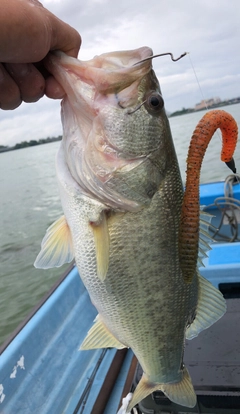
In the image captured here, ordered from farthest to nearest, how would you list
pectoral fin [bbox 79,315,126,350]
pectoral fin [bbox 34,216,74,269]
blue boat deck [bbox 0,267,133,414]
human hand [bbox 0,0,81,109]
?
1. blue boat deck [bbox 0,267,133,414]
2. pectoral fin [bbox 79,315,126,350]
3. pectoral fin [bbox 34,216,74,269]
4. human hand [bbox 0,0,81,109]

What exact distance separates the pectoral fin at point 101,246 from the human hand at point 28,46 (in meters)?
0.53

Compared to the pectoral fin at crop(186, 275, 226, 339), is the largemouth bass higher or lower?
higher

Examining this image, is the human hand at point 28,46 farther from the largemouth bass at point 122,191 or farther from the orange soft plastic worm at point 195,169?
the orange soft plastic worm at point 195,169

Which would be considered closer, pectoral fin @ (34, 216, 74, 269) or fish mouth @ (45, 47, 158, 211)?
fish mouth @ (45, 47, 158, 211)

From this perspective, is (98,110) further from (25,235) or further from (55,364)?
(25,235)

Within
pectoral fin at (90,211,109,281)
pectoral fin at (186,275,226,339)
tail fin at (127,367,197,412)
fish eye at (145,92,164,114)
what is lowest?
tail fin at (127,367,197,412)

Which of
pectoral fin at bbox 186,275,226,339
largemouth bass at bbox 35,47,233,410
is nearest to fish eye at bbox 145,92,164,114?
largemouth bass at bbox 35,47,233,410

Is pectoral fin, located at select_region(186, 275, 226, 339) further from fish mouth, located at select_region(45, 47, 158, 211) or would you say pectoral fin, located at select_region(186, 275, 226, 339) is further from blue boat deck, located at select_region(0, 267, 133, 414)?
blue boat deck, located at select_region(0, 267, 133, 414)

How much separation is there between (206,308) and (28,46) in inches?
51.9

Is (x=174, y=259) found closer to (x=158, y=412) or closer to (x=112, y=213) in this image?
(x=112, y=213)

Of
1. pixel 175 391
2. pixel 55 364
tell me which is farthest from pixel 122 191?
pixel 55 364

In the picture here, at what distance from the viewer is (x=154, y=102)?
1.46 m

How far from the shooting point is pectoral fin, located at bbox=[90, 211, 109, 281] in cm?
141

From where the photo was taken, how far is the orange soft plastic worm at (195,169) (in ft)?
4.26
